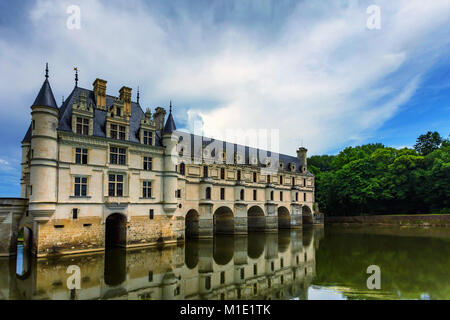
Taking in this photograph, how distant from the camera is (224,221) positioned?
3631 centimetres

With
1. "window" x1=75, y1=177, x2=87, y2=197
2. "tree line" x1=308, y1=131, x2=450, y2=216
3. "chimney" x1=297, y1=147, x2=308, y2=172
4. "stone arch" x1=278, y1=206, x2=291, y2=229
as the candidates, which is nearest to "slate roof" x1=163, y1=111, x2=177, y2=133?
"window" x1=75, y1=177, x2=87, y2=197

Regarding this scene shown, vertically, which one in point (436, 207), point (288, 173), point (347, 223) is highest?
point (288, 173)

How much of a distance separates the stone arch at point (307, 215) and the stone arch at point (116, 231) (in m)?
32.6

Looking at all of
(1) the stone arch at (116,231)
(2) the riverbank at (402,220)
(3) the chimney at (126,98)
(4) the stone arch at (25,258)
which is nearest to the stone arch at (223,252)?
(1) the stone arch at (116,231)

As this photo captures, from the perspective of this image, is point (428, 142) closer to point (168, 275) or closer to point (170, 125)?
point (170, 125)

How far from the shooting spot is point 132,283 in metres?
14.3

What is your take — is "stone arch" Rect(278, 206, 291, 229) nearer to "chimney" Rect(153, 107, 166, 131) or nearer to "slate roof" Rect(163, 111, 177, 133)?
"chimney" Rect(153, 107, 166, 131)

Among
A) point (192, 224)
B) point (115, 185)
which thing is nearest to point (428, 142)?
point (192, 224)

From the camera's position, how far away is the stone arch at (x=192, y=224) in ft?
102

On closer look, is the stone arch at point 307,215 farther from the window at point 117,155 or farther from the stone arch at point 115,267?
the stone arch at point 115,267

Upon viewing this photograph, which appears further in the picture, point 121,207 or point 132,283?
point 121,207
